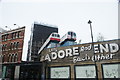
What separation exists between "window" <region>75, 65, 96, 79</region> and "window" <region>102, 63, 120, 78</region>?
1904mm

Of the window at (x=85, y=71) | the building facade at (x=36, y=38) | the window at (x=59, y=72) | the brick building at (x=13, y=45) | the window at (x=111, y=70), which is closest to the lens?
the window at (x=111, y=70)

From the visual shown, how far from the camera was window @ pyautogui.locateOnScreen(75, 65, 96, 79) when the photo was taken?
20.9m

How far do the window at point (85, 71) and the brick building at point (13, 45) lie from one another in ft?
49.8

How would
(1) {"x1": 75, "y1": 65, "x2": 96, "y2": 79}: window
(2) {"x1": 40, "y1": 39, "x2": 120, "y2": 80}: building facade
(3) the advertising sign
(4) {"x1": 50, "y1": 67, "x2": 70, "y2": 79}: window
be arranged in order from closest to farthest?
(2) {"x1": 40, "y1": 39, "x2": 120, "y2": 80}: building facade
(3) the advertising sign
(1) {"x1": 75, "y1": 65, "x2": 96, "y2": 79}: window
(4) {"x1": 50, "y1": 67, "x2": 70, "y2": 79}: window

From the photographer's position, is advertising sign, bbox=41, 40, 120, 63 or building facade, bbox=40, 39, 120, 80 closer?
building facade, bbox=40, 39, 120, 80

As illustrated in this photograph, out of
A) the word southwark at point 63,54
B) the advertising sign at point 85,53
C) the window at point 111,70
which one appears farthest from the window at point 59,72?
the window at point 111,70

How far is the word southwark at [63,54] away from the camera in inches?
923

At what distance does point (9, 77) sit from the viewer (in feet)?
93.5

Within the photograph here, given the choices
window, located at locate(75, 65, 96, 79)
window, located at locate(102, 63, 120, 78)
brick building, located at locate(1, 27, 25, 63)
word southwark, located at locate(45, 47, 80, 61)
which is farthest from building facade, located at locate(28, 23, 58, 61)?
window, located at locate(102, 63, 120, 78)

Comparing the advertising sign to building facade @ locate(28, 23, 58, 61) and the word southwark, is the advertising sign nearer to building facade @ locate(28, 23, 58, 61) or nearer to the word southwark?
the word southwark

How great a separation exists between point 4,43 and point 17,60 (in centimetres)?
770

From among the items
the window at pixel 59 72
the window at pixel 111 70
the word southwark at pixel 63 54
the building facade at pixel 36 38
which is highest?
the building facade at pixel 36 38

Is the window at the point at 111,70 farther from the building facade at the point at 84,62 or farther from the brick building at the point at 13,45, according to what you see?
the brick building at the point at 13,45

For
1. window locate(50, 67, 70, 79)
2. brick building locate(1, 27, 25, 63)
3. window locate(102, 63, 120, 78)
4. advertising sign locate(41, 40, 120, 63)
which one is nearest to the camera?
window locate(102, 63, 120, 78)
